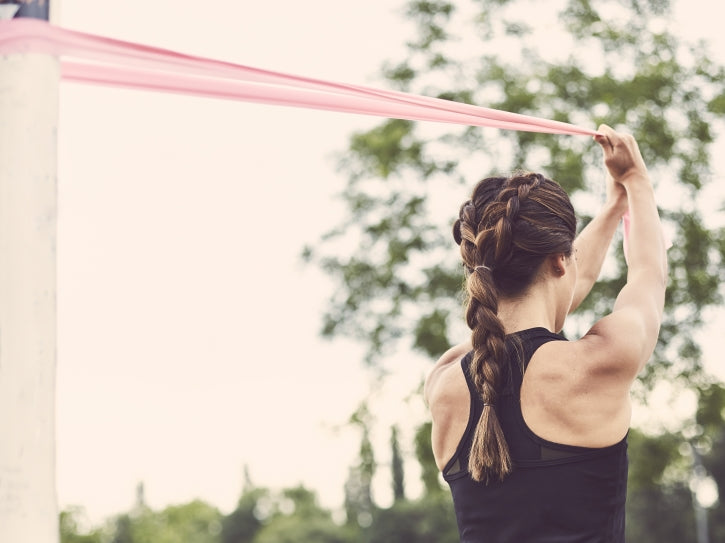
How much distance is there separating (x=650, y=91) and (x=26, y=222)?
12.9 m

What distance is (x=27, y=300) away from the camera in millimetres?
1469

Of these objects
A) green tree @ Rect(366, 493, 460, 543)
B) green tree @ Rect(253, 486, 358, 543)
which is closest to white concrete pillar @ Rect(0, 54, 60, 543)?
→ green tree @ Rect(366, 493, 460, 543)

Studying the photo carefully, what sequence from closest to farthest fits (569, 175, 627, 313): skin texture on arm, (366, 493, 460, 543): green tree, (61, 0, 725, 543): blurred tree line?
(569, 175, 627, 313): skin texture on arm → (61, 0, 725, 543): blurred tree line → (366, 493, 460, 543): green tree

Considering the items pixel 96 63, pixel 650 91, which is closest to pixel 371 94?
pixel 96 63

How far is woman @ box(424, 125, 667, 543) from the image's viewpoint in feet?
6.85

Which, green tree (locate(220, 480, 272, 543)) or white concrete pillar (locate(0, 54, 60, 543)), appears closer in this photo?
white concrete pillar (locate(0, 54, 60, 543))

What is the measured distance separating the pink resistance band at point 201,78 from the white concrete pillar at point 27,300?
0.06 m

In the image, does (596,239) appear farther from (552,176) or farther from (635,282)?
(552,176)

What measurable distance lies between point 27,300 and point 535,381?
1178 mm

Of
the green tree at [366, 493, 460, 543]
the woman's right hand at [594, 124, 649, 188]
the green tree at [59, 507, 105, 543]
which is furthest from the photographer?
the green tree at [59, 507, 105, 543]

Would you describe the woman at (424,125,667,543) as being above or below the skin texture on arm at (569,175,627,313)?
below

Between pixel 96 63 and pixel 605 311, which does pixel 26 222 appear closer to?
pixel 96 63

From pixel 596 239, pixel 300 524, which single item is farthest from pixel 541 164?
pixel 300 524

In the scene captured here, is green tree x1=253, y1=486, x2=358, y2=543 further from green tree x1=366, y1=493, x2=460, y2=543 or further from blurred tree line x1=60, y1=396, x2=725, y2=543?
green tree x1=366, y1=493, x2=460, y2=543
